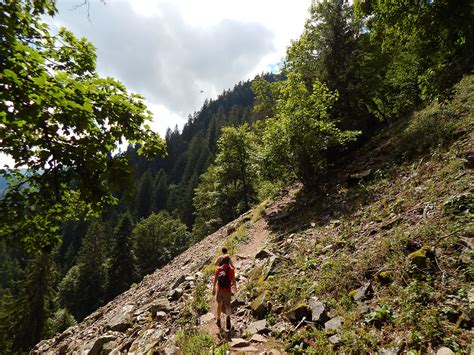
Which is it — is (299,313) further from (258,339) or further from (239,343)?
(239,343)

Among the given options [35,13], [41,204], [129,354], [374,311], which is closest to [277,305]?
[374,311]

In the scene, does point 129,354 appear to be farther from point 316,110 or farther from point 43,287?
point 43,287

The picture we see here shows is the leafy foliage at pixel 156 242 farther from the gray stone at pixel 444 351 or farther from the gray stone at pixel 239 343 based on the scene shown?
the gray stone at pixel 444 351

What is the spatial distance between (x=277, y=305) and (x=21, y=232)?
575cm

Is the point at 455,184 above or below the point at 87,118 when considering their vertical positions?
below

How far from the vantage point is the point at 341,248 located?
8.04m

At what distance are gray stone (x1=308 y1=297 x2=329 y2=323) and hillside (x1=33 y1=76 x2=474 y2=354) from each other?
2cm

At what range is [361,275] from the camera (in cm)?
631

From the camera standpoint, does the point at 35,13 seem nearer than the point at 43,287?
Yes

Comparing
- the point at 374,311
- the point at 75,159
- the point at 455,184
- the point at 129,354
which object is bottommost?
the point at 374,311

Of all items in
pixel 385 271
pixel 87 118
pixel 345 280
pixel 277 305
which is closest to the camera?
pixel 87 118

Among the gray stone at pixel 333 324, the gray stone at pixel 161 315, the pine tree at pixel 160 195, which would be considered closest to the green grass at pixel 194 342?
the gray stone at pixel 161 315

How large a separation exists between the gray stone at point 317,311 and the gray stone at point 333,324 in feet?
0.56

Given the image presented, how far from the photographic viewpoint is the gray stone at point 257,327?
21.0 feet
